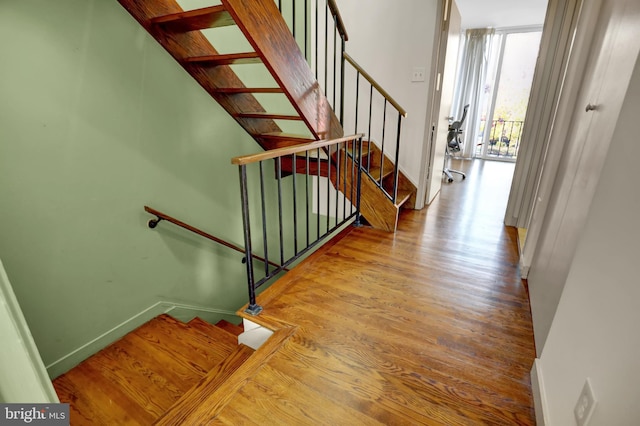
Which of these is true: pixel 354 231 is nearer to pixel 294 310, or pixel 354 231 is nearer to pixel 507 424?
pixel 294 310

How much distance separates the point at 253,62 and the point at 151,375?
196cm

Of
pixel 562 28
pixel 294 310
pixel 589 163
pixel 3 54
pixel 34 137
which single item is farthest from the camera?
pixel 562 28

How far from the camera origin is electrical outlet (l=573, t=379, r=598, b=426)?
32.3 inches

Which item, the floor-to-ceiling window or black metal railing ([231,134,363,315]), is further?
the floor-to-ceiling window

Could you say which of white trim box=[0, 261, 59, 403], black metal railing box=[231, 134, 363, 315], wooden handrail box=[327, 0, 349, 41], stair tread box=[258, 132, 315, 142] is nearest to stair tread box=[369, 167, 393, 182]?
black metal railing box=[231, 134, 363, 315]

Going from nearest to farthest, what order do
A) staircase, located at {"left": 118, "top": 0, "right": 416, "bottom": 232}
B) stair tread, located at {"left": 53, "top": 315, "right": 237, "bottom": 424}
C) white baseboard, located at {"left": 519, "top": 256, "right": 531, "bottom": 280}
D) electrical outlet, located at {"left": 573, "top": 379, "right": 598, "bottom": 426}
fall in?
electrical outlet, located at {"left": 573, "top": 379, "right": 598, "bottom": 426} < stair tread, located at {"left": 53, "top": 315, "right": 237, "bottom": 424} < staircase, located at {"left": 118, "top": 0, "right": 416, "bottom": 232} < white baseboard, located at {"left": 519, "top": 256, "right": 531, "bottom": 280}

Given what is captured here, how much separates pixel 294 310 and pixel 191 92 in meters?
1.75

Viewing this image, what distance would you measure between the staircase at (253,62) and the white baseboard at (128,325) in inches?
58.2

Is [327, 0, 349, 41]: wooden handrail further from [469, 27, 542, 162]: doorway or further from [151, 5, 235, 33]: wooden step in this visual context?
[469, 27, 542, 162]: doorway

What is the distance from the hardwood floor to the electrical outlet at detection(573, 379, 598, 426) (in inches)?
14.6

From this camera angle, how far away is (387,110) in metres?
3.34

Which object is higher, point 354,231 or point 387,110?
point 387,110

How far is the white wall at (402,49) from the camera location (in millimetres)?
2979

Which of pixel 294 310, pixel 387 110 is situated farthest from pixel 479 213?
pixel 294 310
